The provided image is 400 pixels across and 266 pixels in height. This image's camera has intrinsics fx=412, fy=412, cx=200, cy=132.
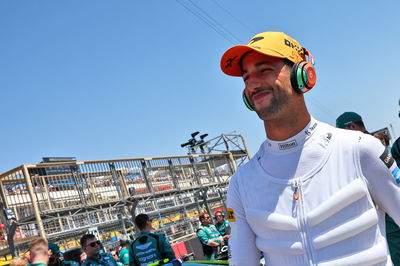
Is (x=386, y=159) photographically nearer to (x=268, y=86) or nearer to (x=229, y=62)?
(x=268, y=86)

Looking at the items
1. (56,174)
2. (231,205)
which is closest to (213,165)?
(56,174)

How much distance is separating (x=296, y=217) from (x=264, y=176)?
208 mm

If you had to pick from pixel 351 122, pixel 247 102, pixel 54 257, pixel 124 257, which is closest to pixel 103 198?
pixel 124 257

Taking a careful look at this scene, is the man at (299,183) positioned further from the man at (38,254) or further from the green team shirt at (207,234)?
the green team shirt at (207,234)

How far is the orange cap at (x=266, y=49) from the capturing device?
1.61m

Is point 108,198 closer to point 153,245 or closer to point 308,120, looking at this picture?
point 153,245

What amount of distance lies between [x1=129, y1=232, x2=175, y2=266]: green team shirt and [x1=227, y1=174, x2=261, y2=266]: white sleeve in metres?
4.25

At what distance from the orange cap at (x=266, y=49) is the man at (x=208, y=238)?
8.50m

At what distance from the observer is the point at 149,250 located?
5.73 meters

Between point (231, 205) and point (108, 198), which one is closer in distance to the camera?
point (231, 205)

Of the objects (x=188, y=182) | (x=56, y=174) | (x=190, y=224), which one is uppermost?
(x=56, y=174)

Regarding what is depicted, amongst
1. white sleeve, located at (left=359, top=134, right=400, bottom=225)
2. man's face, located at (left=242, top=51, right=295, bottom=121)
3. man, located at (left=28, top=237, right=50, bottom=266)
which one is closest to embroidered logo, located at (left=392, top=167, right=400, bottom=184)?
white sleeve, located at (left=359, top=134, right=400, bottom=225)

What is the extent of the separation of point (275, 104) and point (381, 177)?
0.47m

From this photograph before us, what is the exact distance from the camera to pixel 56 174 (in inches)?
403
